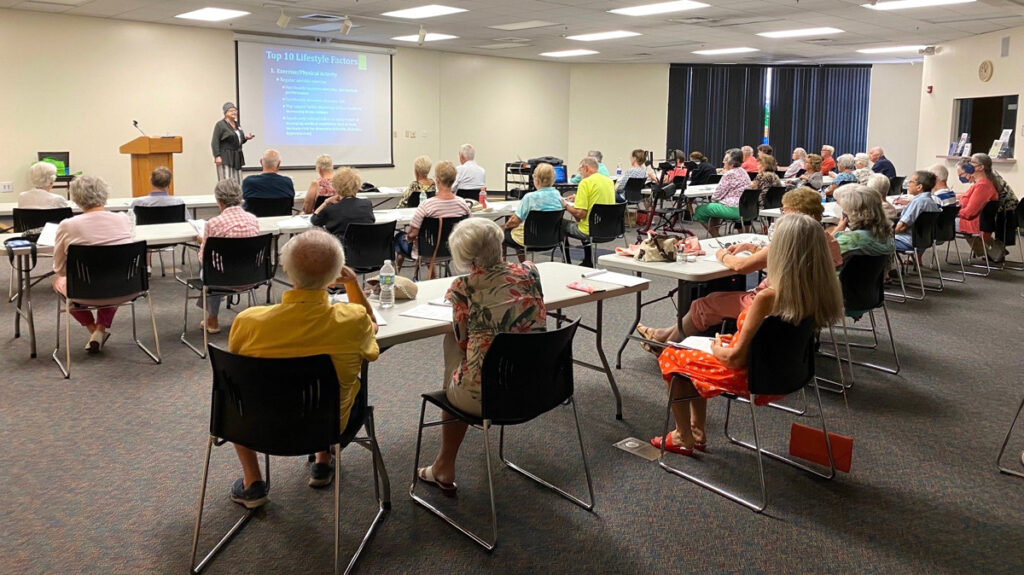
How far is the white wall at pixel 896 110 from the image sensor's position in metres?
Result: 16.4

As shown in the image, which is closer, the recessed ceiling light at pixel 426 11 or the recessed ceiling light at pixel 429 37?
the recessed ceiling light at pixel 426 11

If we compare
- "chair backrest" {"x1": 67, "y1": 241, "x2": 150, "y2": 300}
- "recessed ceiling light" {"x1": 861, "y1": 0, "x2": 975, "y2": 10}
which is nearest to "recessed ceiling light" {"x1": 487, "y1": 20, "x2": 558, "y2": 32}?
"recessed ceiling light" {"x1": 861, "y1": 0, "x2": 975, "y2": 10}

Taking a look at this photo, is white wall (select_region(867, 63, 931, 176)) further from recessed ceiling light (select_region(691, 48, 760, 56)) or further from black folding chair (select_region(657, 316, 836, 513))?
black folding chair (select_region(657, 316, 836, 513))

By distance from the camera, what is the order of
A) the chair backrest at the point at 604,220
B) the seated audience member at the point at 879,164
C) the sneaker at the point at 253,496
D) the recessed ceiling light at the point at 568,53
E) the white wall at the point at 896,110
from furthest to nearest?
1. the white wall at the point at 896,110
2. the recessed ceiling light at the point at 568,53
3. the seated audience member at the point at 879,164
4. the chair backrest at the point at 604,220
5. the sneaker at the point at 253,496

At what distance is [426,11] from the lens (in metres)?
9.88

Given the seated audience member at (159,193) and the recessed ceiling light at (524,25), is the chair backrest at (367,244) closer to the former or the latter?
the seated audience member at (159,193)

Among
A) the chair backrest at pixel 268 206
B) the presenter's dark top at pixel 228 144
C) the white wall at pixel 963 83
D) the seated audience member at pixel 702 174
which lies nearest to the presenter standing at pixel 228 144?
the presenter's dark top at pixel 228 144

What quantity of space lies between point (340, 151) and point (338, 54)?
1556 millimetres

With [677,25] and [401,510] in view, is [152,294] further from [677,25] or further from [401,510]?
[677,25]

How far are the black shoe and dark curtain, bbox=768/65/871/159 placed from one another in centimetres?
1628

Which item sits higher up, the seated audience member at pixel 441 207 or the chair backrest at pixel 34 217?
the seated audience member at pixel 441 207

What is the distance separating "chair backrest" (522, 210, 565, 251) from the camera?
685 cm

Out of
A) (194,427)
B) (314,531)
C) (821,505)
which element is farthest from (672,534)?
(194,427)

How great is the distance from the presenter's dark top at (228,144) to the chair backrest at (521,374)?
904 cm
